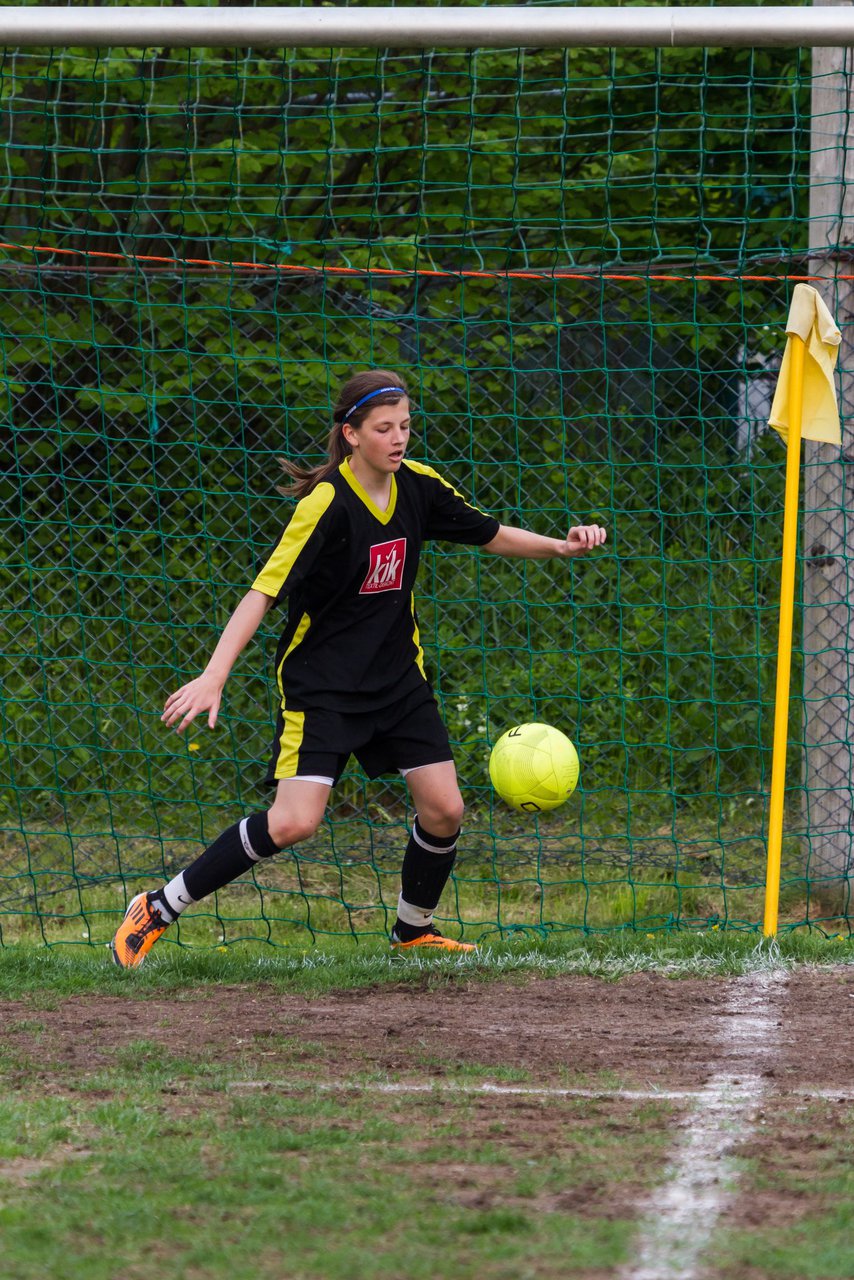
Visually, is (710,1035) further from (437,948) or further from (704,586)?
(704,586)

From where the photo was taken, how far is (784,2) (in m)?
7.26

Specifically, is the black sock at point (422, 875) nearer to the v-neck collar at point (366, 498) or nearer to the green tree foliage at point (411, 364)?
the v-neck collar at point (366, 498)

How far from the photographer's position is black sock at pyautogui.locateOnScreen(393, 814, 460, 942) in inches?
190

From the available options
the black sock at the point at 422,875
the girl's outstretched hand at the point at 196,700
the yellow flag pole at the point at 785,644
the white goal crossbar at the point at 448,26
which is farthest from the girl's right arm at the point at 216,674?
the white goal crossbar at the point at 448,26

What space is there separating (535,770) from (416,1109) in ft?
4.53

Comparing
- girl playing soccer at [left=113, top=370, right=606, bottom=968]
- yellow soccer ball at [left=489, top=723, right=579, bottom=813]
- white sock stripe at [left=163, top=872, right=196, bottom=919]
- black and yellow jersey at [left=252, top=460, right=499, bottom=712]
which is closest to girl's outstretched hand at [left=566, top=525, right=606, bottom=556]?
girl playing soccer at [left=113, top=370, right=606, bottom=968]

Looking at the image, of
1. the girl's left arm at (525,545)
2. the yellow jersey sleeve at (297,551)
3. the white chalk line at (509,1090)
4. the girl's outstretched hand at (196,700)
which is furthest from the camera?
the girl's left arm at (525,545)

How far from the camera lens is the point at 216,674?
420cm

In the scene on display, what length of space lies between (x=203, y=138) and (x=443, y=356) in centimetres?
188

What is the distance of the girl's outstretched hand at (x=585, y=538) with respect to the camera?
15.0 feet

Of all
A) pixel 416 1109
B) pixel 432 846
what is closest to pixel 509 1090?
pixel 416 1109

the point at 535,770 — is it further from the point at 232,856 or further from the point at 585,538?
the point at 232,856

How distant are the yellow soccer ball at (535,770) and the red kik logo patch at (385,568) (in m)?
0.62

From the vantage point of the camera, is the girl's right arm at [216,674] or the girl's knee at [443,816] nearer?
the girl's right arm at [216,674]
